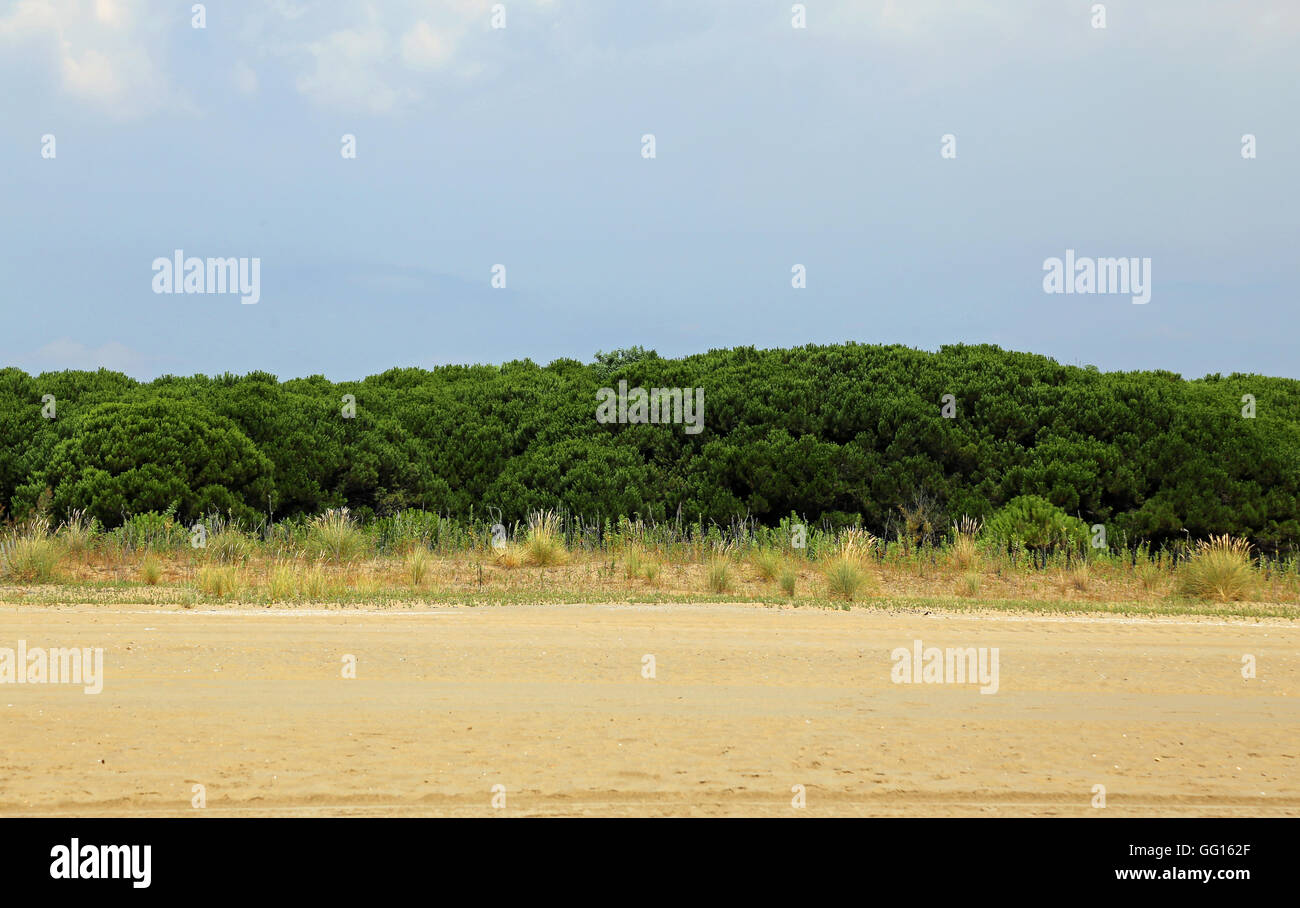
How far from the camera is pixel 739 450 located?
2192 centimetres

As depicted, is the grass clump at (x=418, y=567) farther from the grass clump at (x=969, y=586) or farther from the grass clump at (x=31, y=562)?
the grass clump at (x=969, y=586)

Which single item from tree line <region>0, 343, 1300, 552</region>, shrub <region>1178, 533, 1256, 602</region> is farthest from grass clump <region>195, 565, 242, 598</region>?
shrub <region>1178, 533, 1256, 602</region>

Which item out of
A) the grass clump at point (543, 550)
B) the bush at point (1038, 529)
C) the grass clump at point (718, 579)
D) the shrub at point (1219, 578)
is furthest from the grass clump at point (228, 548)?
the shrub at point (1219, 578)

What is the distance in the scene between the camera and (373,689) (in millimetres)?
9031

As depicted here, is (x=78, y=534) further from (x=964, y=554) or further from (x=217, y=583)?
(x=964, y=554)

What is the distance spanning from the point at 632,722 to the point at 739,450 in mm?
14169

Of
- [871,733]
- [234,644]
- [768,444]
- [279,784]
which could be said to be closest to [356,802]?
[279,784]

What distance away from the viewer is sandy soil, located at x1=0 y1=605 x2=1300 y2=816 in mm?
6383

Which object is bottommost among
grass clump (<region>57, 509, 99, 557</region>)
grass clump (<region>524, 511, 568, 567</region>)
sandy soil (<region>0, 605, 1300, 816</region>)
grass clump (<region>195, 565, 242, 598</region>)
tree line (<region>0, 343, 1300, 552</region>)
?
sandy soil (<region>0, 605, 1300, 816</region>)

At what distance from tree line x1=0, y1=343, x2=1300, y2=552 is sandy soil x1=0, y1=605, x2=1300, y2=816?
27.2 feet

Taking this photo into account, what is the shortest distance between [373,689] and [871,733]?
403 centimetres

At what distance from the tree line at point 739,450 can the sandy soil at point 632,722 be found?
8282 millimetres

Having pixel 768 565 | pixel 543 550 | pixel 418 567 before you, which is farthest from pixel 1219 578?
pixel 418 567

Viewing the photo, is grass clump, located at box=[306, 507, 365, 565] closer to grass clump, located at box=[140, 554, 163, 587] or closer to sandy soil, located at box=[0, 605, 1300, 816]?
grass clump, located at box=[140, 554, 163, 587]
